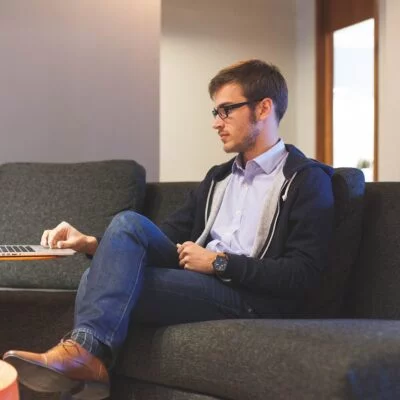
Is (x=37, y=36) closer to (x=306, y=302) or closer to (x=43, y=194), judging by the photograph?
(x=43, y=194)

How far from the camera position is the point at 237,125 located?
2.17 meters

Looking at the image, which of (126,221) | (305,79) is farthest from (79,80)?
(305,79)

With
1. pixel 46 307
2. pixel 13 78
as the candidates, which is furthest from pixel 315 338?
pixel 13 78

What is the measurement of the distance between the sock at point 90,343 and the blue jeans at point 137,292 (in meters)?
0.01

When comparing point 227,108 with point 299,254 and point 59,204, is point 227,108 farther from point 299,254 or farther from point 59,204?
point 59,204

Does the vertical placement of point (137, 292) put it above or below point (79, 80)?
below

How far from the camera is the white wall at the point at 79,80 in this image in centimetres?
346

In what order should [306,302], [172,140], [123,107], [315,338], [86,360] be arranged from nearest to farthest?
[315,338], [86,360], [306,302], [123,107], [172,140]

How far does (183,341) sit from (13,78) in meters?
2.11

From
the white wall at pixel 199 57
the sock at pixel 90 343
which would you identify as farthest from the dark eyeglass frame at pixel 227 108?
the white wall at pixel 199 57

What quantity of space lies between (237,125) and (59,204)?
993 mm

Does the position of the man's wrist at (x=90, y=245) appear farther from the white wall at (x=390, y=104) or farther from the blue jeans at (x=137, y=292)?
the white wall at (x=390, y=104)

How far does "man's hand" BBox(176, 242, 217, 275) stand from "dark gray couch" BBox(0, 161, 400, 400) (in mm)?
194

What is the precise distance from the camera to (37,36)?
11.5ft
